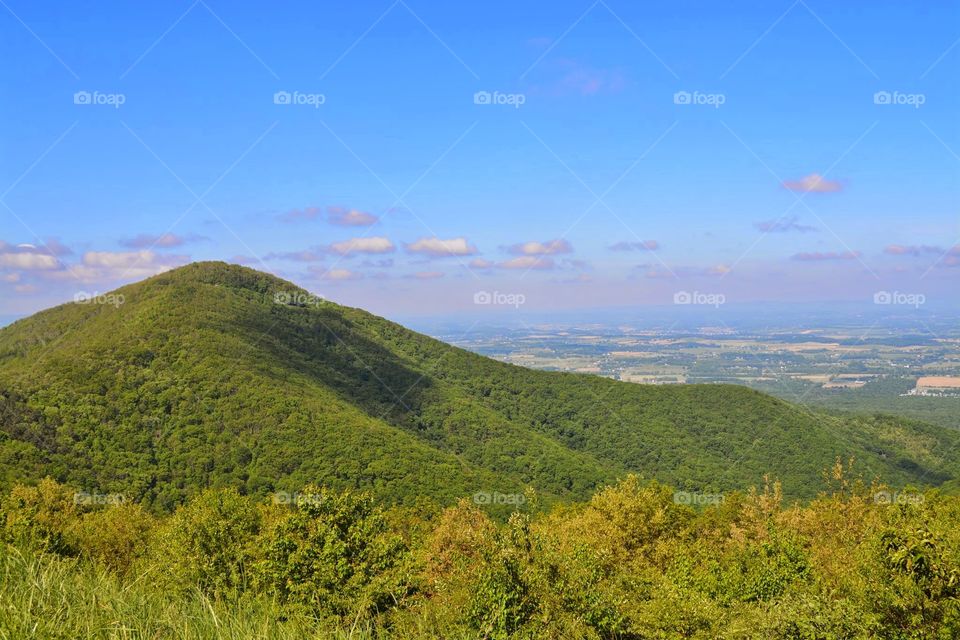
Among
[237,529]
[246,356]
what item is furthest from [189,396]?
[237,529]

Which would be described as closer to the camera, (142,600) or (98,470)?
(142,600)

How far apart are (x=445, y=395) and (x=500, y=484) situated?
4211cm

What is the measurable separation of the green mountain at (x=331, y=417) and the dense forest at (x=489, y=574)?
28.7 metres

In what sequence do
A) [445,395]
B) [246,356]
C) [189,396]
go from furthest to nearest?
[445,395]
[246,356]
[189,396]

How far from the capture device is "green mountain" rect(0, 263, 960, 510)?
61.8m

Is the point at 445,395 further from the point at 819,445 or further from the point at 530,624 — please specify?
the point at 530,624

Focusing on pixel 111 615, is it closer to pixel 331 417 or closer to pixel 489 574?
pixel 489 574

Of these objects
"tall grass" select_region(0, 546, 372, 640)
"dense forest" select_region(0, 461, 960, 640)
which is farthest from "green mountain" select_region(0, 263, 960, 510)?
"tall grass" select_region(0, 546, 372, 640)

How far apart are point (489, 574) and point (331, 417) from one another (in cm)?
6161

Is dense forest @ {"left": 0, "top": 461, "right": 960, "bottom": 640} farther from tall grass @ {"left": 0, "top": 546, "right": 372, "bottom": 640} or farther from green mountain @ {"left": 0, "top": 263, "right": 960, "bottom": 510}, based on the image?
green mountain @ {"left": 0, "top": 263, "right": 960, "bottom": 510}

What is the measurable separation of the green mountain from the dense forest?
94.1 feet

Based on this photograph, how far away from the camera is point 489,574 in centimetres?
1572

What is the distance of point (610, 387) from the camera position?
120m

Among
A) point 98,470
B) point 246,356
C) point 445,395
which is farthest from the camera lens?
point 445,395
